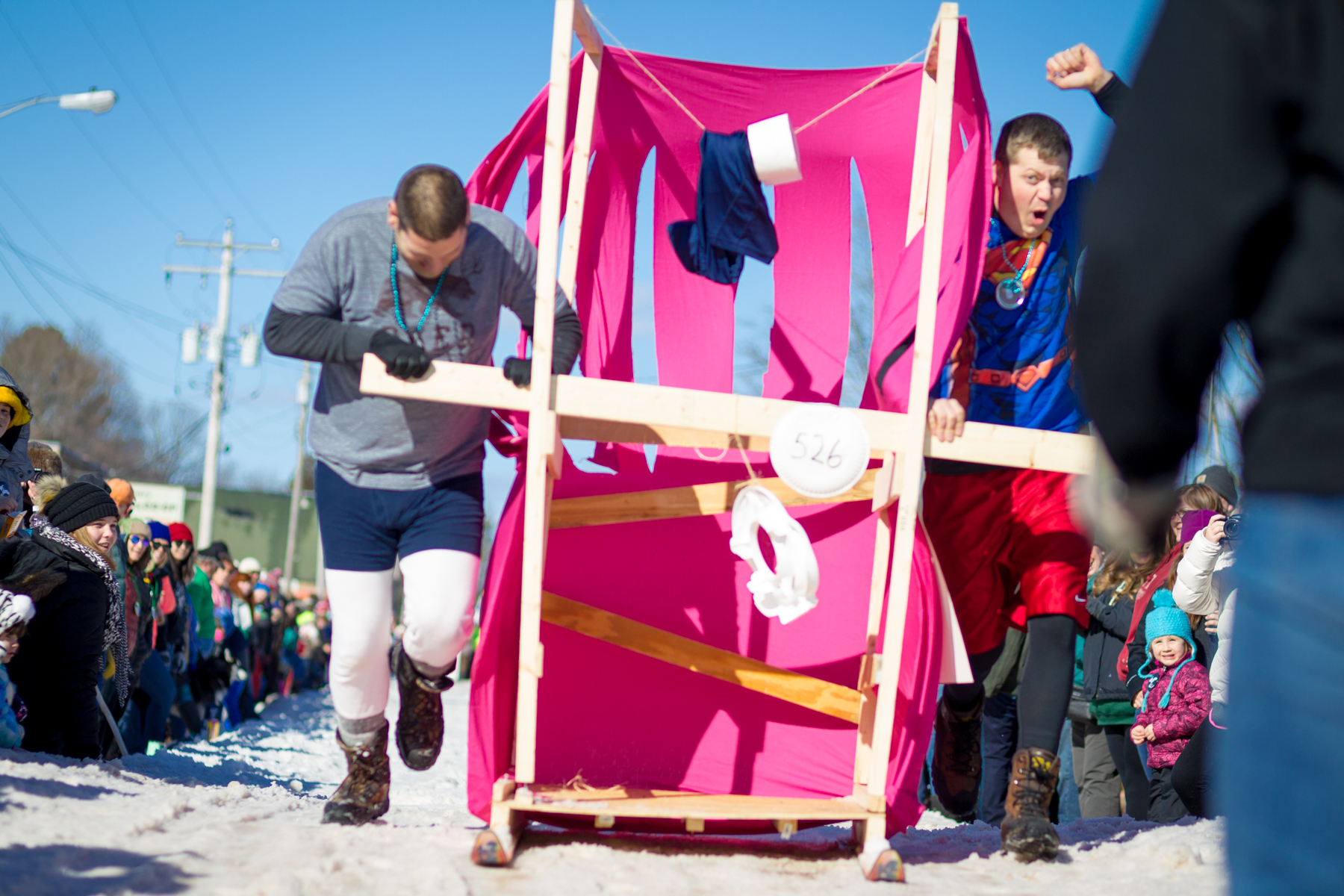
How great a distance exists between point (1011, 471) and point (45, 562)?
379 centimetres

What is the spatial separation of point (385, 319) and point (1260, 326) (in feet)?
8.87

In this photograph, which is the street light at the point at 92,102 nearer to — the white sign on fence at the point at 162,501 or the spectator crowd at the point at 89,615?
the spectator crowd at the point at 89,615

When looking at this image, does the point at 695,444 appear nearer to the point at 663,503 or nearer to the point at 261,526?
the point at 663,503

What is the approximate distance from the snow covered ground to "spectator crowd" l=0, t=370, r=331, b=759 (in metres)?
0.87

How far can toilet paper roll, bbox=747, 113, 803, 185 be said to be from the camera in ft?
12.5

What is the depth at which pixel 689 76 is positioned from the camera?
4195 mm

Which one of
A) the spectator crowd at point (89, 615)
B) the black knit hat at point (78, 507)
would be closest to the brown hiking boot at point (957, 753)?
the spectator crowd at point (89, 615)

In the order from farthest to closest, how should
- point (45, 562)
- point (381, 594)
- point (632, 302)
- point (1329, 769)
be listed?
point (45, 562) < point (632, 302) < point (381, 594) < point (1329, 769)

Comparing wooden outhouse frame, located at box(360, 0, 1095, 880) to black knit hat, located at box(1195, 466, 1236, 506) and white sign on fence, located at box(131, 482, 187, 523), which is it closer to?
black knit hat, located at box(1195, 466, 1236, 506)

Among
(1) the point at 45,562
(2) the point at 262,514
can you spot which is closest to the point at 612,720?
(1) the point at 45,562

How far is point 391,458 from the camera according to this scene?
344 cm

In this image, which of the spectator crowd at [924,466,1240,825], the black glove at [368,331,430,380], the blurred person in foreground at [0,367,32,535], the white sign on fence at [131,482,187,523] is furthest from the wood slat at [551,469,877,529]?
the white sign on fence at [131,482,187,523]

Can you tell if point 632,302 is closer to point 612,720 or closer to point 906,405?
point 906,405

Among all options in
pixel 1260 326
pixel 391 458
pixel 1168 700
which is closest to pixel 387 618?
pixel 391 458
